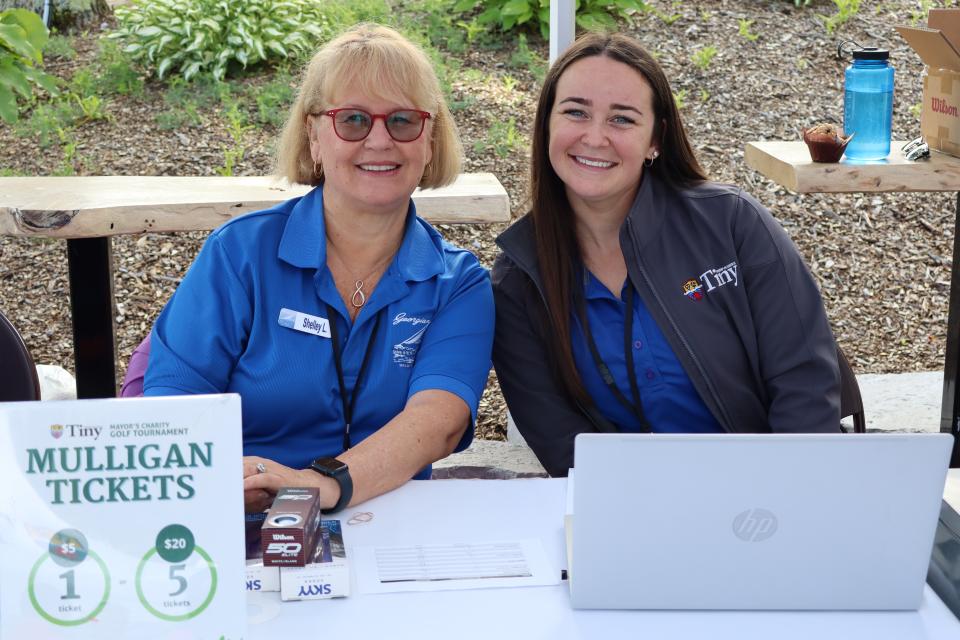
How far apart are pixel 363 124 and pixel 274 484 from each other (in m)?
0.76

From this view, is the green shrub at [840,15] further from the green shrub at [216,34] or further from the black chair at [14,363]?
the black chair at [14,363]

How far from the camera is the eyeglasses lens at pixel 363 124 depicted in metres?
2.12

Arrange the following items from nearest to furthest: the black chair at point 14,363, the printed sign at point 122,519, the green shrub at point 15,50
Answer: the printed sign at point 122,519 → the black chair at point 14,363 → the green shrub at point 15,50

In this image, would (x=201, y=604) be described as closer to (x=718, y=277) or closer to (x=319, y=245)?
(x=319, y=245)

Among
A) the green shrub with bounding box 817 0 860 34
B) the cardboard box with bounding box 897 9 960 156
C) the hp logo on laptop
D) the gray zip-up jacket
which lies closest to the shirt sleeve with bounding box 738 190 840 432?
the gray zip-up jacket

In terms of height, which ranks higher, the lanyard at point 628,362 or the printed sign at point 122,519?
the printed sign at point 122,519

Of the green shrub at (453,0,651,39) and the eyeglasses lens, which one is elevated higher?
the eyeglasses lens

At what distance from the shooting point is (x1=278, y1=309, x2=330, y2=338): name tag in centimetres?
206

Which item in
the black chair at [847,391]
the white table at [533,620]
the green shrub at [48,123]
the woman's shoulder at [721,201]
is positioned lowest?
the green shrub at [48,123]

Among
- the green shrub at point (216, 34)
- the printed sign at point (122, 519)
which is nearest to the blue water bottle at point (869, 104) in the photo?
the printed sign at point (122, 519)

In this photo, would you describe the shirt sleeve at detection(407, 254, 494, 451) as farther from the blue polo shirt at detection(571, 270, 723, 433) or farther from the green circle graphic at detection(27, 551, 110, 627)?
the green circle graphic at detection(27, 551, 110, 627)

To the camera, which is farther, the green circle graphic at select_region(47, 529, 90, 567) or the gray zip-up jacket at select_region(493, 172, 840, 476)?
the gray zip-up jacket at select_region(493, 172, 840, 476)

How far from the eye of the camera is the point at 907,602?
1.39m

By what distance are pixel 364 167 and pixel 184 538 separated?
1130 millimetres
